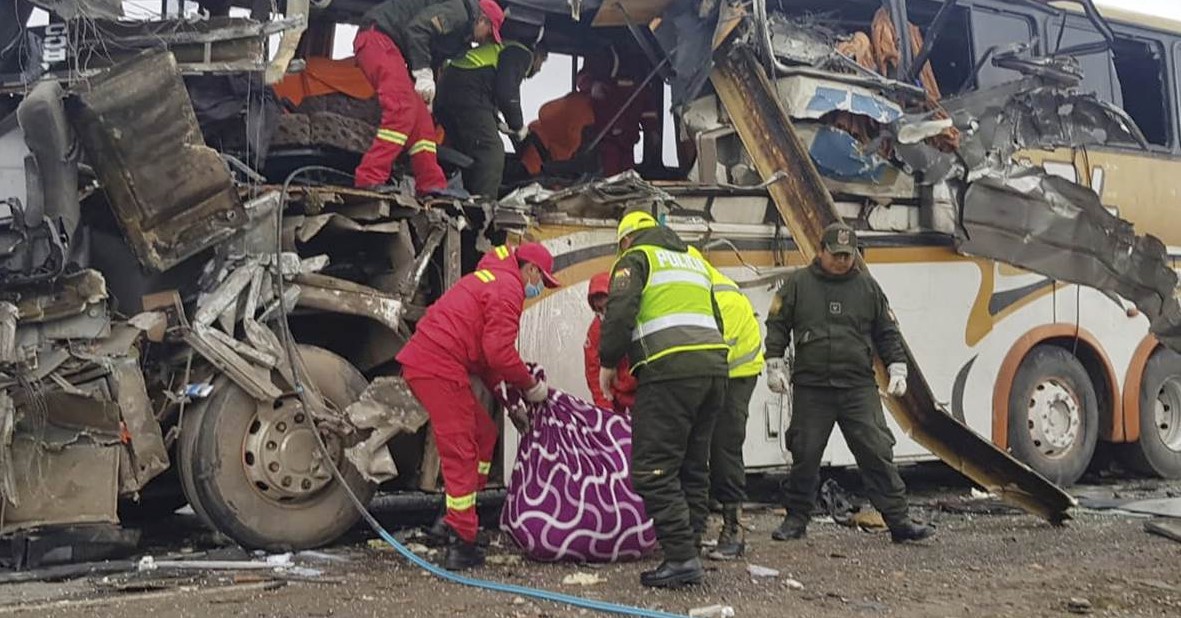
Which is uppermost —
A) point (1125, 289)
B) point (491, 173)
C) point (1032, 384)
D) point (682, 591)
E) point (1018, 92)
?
point (1018, 92)

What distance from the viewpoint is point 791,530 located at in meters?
6.38

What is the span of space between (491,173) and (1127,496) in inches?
192

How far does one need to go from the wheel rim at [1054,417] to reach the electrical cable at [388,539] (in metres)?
4.92

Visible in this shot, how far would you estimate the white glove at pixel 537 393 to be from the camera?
5.62m

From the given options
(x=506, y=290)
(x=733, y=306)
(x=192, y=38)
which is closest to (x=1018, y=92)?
(x=733, y=306)

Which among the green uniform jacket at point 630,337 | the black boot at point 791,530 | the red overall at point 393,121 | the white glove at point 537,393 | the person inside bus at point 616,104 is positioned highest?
the person inside bus at point 616,104

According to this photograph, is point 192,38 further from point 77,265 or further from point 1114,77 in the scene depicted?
point 1114,77

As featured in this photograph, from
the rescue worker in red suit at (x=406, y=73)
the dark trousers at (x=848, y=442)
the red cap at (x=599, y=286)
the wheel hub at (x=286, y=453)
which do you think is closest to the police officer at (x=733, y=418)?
the dark trousers at (x=848, y=442)

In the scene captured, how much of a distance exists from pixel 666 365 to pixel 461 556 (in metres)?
1.28

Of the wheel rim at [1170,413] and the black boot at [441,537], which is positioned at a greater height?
the wheel rim at [1170,413]

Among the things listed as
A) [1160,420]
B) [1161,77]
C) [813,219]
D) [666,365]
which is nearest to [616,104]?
[813,219]

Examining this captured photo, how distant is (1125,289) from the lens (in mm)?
8141

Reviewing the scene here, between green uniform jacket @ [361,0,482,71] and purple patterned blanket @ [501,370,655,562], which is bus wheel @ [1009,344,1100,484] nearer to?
purple patterned blanket @ [501,370,655,562]

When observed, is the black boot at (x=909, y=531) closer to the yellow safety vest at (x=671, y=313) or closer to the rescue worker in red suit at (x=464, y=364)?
the yellow safety vest at (x=671, y=313)
